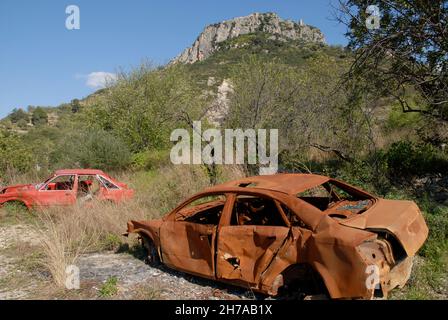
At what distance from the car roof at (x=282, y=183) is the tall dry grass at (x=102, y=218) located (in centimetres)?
285

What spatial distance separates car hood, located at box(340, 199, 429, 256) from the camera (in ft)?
14.6

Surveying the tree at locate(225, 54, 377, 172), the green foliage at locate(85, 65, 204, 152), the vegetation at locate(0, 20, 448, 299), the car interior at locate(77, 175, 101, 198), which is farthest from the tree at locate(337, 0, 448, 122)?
the green foliage at locate(85, 65, 204, 152)

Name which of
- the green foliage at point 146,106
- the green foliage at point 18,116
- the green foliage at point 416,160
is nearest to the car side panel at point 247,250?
the green foliage at point 416,160

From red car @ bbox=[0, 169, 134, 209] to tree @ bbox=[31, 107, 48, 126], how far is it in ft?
186

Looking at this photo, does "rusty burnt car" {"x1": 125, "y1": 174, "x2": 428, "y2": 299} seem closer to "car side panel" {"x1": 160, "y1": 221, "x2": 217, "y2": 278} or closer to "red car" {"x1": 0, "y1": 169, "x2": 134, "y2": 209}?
"car side panel" {"x1": 160, "y1": 221, "x2": 217, "y2": 278}

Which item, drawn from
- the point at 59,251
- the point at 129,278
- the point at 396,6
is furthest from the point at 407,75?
the point at 59,251

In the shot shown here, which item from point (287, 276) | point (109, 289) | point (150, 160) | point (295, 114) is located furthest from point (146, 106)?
point (287, 276)

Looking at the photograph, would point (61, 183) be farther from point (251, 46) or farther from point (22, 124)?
point (251, 46)

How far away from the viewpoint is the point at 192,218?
21.4ft

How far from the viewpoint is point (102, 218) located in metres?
8.85

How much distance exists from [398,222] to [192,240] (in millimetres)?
2730

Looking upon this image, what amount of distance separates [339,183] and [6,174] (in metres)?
15.3

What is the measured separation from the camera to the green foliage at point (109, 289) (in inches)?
216

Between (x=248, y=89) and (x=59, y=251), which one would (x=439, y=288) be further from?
(x=248, y=89)
